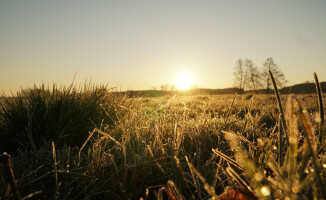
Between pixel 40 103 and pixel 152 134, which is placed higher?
pixel 40 103

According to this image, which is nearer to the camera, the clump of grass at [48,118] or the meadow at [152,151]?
the meadow at [152,151]

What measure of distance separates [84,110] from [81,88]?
1.86 feet

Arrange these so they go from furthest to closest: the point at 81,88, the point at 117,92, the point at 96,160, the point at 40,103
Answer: the point at 117,92 < the point at 81,88 < the point at 40,103 < the point at 96,160

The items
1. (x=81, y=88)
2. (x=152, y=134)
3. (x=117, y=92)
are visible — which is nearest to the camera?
(x=152, y=134)

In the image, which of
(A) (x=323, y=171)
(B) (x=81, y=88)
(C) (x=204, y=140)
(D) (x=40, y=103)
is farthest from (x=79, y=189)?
(B) (x=81, y=88)

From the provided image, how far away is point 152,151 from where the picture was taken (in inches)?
60.0

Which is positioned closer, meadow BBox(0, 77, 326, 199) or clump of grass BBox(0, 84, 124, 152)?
meadow BBox(0, 77, 326, 199)

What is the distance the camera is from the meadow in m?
0.71

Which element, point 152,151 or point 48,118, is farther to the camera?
point 48,118

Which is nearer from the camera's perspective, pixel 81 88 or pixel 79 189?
pixel 79 189

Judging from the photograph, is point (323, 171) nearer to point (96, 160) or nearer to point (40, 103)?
point (96, 160)

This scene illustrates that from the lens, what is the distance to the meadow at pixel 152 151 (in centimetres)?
71

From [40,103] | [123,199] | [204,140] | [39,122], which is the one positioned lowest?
[123,199]

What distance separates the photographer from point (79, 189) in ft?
4.17
